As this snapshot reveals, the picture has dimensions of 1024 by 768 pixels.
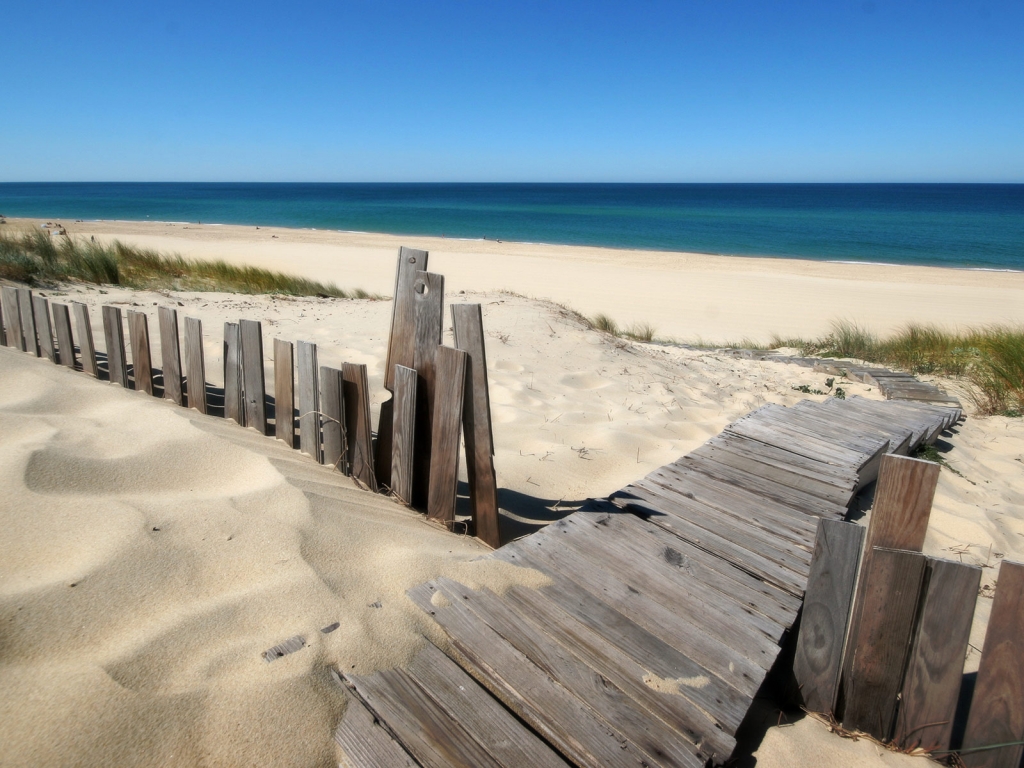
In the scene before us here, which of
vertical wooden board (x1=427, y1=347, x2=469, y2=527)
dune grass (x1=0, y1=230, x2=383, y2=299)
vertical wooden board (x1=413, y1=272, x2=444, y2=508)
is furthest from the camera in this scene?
dune grass (x1=0, y1=230, x2=383, y2=299)

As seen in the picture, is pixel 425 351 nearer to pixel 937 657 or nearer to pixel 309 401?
pixel 309 401

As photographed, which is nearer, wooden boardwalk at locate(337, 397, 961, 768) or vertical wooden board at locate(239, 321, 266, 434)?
wooden boardwalk at locate(337, 397, 961, 768)

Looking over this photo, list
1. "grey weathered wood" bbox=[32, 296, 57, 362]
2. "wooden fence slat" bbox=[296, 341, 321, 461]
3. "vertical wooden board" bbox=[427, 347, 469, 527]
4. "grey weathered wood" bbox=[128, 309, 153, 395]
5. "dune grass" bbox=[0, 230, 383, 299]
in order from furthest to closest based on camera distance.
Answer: "dune grass" bbox=[0, 230, 383, 299], "grey weathered wood" bbox=[32, 296, 57, 362], "grey weathered wood" bbox=[128, 309, 153, 395], "wooden fence slat" bbox=[296, 341, 321, 461], "vertical wooden board" bbox=[427, 347, 469, 527]

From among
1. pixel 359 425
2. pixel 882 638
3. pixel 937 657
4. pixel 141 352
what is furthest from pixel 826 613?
pixel 141 352

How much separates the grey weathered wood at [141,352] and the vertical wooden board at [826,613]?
3599 mm

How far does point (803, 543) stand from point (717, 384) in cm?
332

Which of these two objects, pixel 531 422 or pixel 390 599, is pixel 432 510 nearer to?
pixel 390 599

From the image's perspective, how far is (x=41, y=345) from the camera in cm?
427

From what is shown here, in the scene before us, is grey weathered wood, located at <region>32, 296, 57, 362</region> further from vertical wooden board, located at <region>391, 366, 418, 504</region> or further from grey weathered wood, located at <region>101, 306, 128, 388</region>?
vertical wooden board, located at <region>391, 366, 418, 504</region>

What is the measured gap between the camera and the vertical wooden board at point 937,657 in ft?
5.74

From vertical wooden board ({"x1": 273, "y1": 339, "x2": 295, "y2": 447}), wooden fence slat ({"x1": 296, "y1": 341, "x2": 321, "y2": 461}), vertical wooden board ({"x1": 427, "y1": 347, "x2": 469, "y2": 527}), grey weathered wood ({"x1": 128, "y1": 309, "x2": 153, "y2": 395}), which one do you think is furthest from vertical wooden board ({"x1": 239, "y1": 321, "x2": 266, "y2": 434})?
vertical wooden board ({"x1": 427, "y1": 347, "x2": 469, "y2": 527})

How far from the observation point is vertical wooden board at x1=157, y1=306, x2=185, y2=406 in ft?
11.8

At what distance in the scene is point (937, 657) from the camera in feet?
5.94

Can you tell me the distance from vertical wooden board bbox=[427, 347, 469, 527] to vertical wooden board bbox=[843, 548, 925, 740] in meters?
1.48
